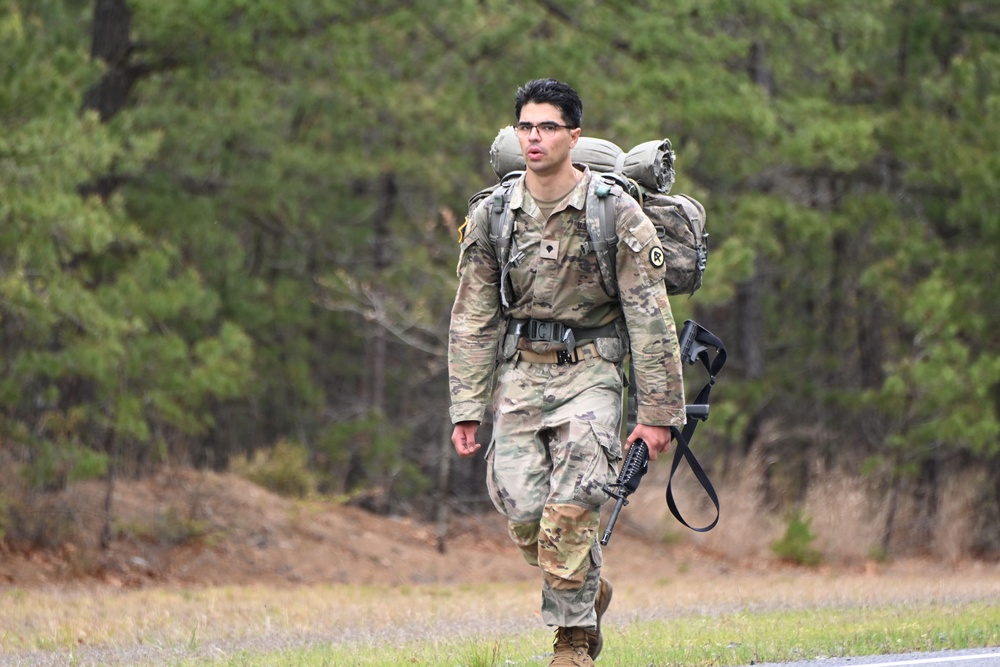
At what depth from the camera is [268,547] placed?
15.9 meters

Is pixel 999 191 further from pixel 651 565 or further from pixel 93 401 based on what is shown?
pixel 93 401

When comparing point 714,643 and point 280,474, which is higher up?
point 714,643

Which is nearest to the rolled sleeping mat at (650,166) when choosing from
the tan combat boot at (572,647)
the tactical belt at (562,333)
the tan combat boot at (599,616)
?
the tactical belt at (562,333)

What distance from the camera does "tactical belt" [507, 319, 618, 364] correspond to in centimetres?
570

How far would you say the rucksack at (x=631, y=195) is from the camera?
561 centimetres

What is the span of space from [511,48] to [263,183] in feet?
13.0

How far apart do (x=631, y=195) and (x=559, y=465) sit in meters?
1.26

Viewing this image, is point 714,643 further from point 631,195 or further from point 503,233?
point 503,233

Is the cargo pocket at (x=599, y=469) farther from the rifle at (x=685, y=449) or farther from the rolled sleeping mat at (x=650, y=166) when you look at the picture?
the rolled sleeping mat at (x=650, y=166)

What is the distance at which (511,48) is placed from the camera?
18.5 m

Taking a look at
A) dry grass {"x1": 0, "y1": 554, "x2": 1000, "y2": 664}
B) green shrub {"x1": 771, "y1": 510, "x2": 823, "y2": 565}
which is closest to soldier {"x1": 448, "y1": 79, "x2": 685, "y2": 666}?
dry grass {"x1": 0, "y1": 554, "x2": 1000, "y2": 664}

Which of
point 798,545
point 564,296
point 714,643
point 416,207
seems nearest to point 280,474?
point 416,207

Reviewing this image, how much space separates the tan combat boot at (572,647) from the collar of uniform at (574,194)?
1752 millimetres

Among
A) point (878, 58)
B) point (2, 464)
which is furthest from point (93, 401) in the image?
point (878, 58)
